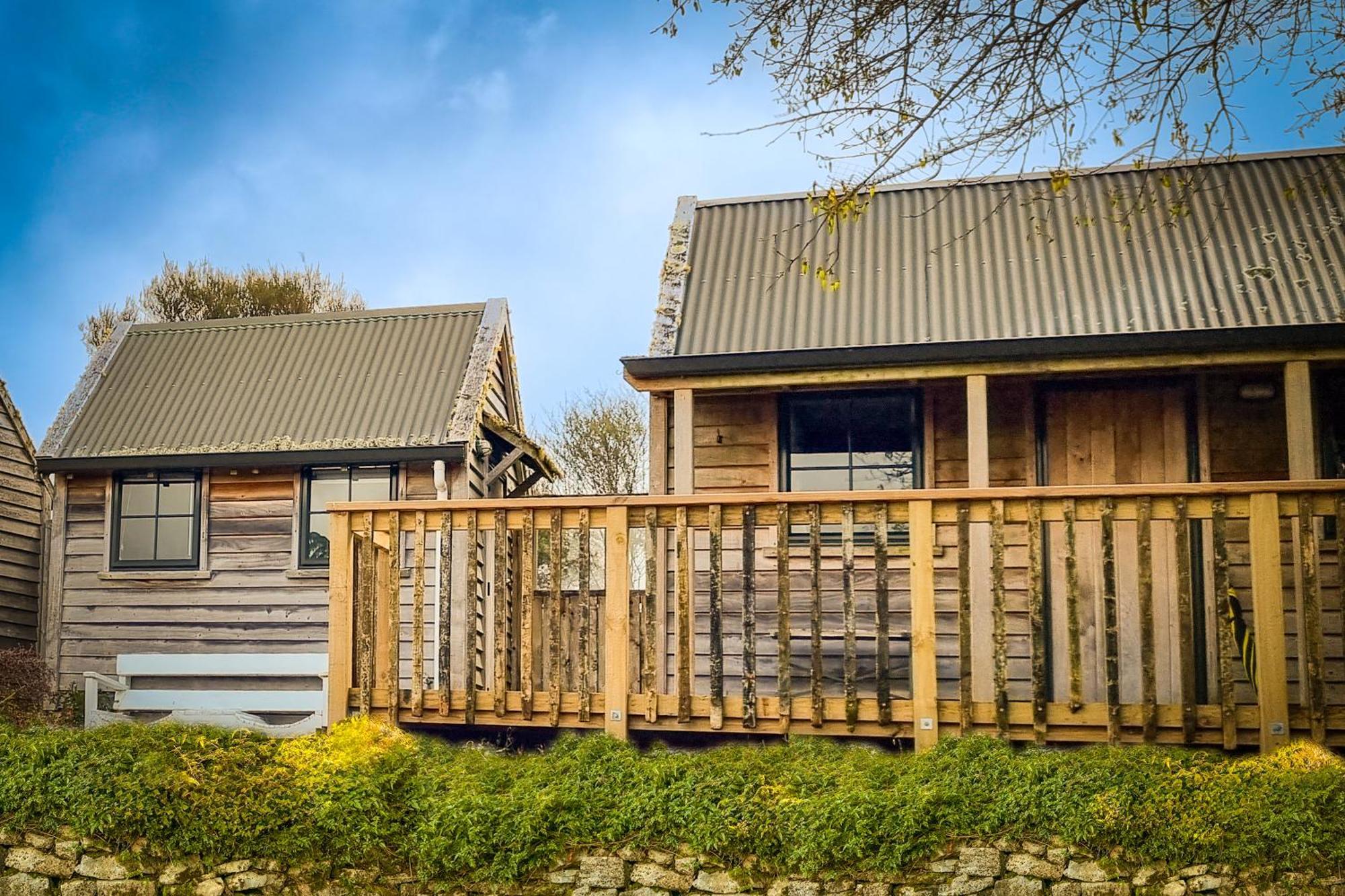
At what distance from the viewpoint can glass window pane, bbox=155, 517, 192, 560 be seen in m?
14.4

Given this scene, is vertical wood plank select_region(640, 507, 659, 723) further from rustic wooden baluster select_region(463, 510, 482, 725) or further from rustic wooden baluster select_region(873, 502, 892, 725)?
rustic wooden baluster select_region(873, 502, 892, 725)

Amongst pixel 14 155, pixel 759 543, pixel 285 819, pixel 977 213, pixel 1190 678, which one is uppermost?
pixel 14 155

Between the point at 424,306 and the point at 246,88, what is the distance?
828 inches

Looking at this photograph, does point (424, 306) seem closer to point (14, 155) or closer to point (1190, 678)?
point (1190, 678)

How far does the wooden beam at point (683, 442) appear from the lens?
10.0 m

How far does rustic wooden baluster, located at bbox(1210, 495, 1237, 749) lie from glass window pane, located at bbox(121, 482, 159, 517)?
446 inches

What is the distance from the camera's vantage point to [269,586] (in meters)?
14.1

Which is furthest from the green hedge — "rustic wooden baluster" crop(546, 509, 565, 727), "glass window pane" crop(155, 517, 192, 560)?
"glass window pane" crop(155, 517, 192, 560)

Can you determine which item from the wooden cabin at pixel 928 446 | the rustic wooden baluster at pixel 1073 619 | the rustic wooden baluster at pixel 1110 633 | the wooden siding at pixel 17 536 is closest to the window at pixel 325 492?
the wooden siding at pixel 17 536

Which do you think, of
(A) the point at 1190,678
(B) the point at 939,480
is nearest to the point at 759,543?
(B) the point at 939,480

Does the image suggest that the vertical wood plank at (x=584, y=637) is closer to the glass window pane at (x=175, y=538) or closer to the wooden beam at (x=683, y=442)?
the wooden beam at (x=683, y=442)

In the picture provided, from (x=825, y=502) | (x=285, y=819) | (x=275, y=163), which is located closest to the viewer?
(x=285, y=819)

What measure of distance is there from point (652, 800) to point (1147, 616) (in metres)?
2.72

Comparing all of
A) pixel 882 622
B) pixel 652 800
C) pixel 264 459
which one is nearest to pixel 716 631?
pixel 882 622
